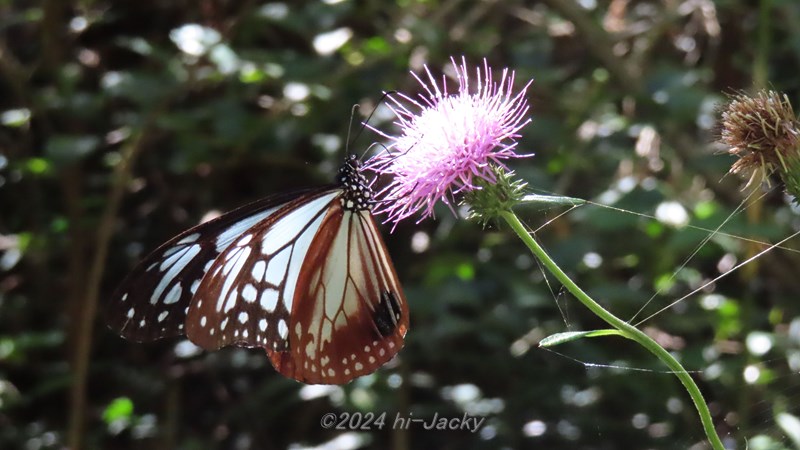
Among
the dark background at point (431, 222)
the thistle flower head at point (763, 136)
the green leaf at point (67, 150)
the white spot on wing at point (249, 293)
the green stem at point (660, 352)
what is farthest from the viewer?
the green leaf at point (67, 150)

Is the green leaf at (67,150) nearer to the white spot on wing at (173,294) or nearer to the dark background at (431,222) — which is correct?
the dark background at (431,222)

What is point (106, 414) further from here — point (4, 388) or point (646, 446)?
point (646, 446)

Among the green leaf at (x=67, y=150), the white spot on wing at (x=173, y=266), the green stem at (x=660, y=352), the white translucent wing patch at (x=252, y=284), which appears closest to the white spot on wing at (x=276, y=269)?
the white translucent wing patch at (x=252, y=284)

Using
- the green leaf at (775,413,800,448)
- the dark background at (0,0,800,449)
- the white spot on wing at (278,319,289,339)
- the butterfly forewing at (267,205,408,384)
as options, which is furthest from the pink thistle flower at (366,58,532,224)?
the green leaf at (775,413,800,448)

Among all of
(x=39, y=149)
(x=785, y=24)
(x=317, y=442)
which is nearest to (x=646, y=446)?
(x=317, y=442)

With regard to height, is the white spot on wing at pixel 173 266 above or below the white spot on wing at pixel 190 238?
below

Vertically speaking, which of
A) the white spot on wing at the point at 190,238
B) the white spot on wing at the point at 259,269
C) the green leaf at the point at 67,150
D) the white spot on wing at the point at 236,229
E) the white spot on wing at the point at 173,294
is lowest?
the white spot on wing at the point at 259,269

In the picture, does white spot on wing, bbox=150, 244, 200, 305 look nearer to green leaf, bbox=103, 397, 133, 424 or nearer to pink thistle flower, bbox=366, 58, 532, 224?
pink thistle flower, bbox=366, 58, 532, 224
